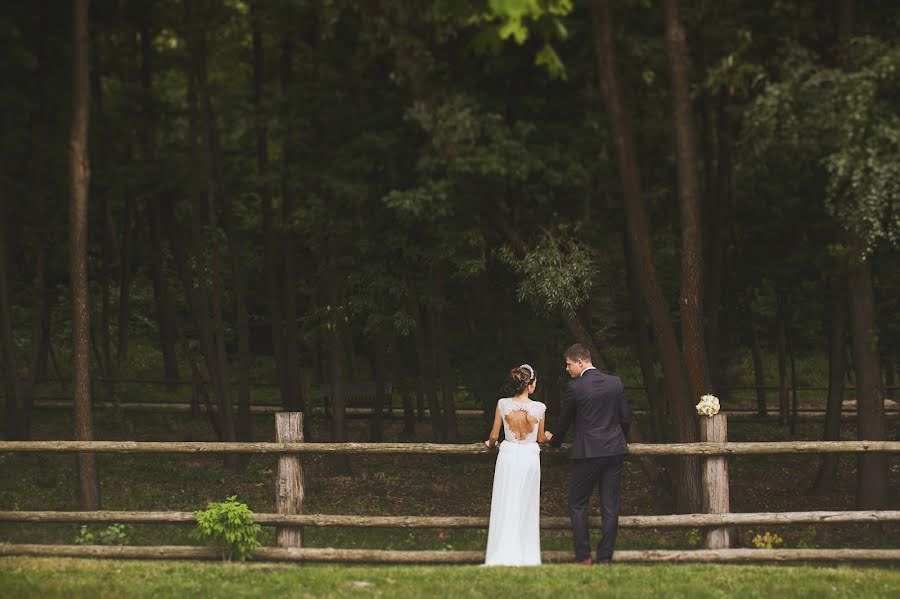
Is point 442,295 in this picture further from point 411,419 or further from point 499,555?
point 499,555

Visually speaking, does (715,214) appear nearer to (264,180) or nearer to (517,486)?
(264,180)

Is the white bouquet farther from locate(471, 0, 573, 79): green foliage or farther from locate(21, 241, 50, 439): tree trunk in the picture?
locate(21, 241, 50, 439): tree trunk

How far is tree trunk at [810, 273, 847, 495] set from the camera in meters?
22.5

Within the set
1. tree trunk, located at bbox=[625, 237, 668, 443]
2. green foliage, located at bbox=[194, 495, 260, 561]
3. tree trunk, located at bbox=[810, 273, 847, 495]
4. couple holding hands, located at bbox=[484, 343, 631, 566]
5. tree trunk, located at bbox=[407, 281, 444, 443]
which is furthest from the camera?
tree trunk, located at bbox=[407, 281, 444, 443]

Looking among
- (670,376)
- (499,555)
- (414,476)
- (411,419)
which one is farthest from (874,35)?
(411,419)

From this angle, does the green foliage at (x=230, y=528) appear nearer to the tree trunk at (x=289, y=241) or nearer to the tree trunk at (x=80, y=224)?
the tree trunk at (x=80, y=224)

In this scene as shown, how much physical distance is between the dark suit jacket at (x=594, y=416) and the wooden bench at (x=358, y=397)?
18.3 m

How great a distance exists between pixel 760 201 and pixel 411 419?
35.1 ft

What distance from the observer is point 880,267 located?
868 inches

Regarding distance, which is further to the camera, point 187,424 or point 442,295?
point 187,424

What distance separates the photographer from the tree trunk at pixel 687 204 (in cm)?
1781

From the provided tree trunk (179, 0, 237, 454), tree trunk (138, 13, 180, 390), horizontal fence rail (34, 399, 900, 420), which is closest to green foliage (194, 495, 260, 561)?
tree trunk (179, 0, 237, 454)

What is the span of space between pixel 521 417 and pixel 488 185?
268 inches

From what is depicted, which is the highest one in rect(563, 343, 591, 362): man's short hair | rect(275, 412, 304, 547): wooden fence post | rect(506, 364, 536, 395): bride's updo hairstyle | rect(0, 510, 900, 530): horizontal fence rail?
rect(563, 343, 591, 362): man's short hair
